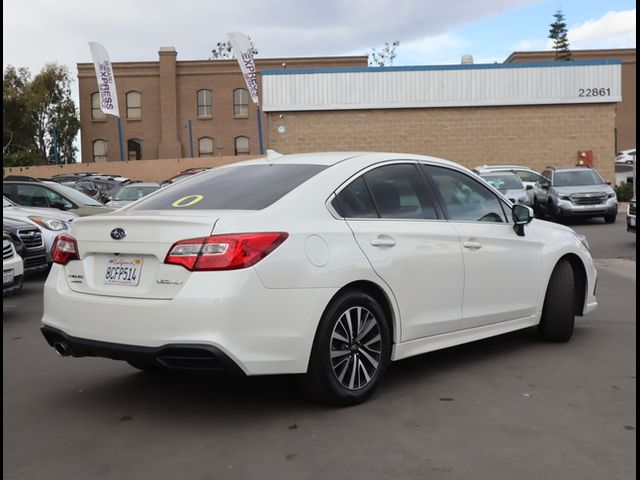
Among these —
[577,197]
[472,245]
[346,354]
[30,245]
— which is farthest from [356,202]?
[577,197]

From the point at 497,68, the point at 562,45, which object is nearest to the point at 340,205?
the point at 497,68

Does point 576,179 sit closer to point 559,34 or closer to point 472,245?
point 472,245

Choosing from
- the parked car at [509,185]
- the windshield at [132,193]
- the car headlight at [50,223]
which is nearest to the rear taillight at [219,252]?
the car headlight at [50,223]

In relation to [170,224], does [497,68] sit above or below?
above

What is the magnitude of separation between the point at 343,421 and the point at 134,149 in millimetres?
57968

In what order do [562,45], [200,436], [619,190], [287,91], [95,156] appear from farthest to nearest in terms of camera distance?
[562,45]
[95,156]
[287,91]
[619,190]
[200,436]

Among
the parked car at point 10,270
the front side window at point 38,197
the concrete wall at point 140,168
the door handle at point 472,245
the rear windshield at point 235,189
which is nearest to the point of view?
the rear windshield at point 235,189

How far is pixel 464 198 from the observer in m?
6.01

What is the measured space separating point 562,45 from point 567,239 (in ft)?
220

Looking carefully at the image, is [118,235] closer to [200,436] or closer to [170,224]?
[170,224]

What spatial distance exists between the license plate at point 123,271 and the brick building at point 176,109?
54.3 m

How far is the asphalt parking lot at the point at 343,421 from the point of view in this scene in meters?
3.83

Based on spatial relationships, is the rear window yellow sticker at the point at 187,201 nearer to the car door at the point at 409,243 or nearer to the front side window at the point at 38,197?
the car door at the point at 409,243

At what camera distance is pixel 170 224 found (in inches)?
175
